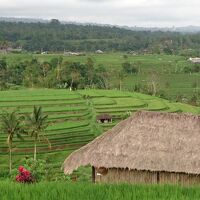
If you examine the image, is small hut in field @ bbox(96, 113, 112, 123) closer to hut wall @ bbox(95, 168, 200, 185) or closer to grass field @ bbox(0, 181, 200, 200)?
hut wall @ bbox(95, 168, 200, 185)

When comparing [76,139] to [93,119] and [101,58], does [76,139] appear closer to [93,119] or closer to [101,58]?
[93,119]

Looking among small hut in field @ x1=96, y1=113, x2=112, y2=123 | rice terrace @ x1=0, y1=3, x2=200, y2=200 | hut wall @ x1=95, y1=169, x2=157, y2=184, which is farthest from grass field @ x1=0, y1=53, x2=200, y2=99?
hut wall @ x1=95, y1=169, x2=157, y2=184

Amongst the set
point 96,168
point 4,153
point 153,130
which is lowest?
point 4,153

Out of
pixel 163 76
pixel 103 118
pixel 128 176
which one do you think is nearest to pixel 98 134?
pixel 103 118

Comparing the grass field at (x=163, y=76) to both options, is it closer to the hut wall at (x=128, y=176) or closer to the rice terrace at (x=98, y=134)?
the rice terrace at (x=98, y=134)

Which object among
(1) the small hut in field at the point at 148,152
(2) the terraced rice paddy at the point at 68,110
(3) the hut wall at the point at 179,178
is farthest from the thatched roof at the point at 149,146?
(2) the terraced rice paddy at the point at 68,110

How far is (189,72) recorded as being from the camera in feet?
261

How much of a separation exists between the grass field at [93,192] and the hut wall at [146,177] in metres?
5.48

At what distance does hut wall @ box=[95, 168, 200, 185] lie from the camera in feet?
A: 41.7

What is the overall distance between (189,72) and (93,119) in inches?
1802

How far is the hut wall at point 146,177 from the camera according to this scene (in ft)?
41.7

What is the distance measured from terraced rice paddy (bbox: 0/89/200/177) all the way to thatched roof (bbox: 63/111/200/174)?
12300 mm

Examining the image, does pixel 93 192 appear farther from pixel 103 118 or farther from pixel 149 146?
pixel 103 118

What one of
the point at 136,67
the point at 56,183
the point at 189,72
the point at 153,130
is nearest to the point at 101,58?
the point at 136,67
